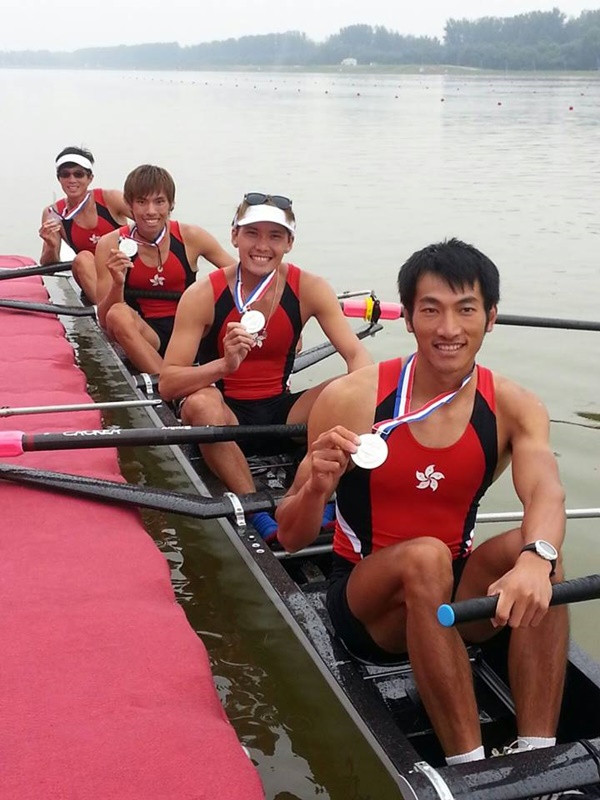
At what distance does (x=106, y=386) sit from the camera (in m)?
7.75

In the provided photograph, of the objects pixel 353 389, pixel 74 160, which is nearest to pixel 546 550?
pixel 353 389

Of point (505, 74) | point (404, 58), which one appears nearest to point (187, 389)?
point (505, 74)

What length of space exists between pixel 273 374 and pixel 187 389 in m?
0.64

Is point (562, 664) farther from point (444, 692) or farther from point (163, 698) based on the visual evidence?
point (163, 698)

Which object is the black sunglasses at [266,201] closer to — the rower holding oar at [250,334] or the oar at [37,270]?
the rower holding oar at [250,334]

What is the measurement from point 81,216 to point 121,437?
471 cm

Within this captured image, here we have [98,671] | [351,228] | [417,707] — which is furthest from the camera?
[351,228]

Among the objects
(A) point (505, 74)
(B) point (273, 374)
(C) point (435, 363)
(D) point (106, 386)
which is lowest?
(D) point (106, 386)

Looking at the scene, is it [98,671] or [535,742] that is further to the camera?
[98,671]

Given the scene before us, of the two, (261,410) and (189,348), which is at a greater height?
(189,348)

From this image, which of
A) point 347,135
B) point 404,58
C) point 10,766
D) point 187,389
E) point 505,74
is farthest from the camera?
point 404,58

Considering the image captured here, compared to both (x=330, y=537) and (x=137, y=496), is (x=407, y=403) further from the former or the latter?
(x=137, y=496)

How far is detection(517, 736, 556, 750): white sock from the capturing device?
8.84 ft

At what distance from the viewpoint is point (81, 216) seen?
331 inches
